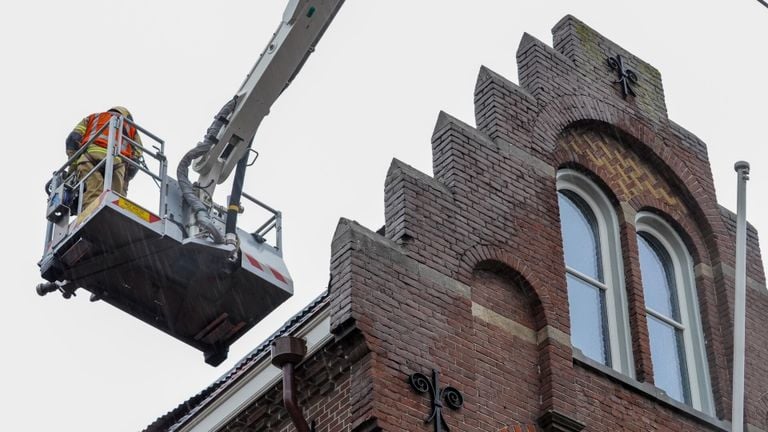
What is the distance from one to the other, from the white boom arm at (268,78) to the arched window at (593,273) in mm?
3709

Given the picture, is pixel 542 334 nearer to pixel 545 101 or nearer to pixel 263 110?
pixel 545 101

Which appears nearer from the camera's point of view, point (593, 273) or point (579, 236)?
point (593, 273)

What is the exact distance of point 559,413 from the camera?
15836 mm

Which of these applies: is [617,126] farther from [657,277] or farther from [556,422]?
[556,422]

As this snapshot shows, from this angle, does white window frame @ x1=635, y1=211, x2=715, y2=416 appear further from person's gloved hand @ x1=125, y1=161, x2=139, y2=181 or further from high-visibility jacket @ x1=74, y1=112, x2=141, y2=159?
high-visibility jacket @ x1=74, y1=112, x2=141, y2=159

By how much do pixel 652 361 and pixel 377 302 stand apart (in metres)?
3.71

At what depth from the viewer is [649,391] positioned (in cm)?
1698

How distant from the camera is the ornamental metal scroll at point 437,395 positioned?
1494 centimetres

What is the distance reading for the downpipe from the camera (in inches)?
611

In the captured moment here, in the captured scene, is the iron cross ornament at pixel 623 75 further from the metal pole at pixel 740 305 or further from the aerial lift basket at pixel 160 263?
the aerial lift basket at pixel 160 263

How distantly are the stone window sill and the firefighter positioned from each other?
5799 mm

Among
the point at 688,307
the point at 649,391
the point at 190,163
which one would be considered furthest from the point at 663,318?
the point at 190,163

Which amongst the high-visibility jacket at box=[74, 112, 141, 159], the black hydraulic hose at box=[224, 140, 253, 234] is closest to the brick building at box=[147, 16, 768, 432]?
the black hydraulic hose at box=[224, 140, 253, 234]

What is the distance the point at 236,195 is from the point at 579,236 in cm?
413
